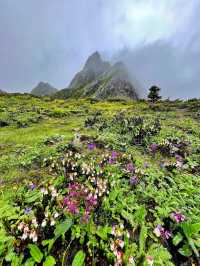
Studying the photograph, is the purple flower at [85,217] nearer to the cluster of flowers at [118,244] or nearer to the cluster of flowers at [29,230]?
the cluster of flowers at [118,244]

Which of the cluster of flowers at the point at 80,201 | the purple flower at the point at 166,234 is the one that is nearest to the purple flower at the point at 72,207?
the cluster of flowers at the point at 80,201

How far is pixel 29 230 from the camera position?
4.79 meters

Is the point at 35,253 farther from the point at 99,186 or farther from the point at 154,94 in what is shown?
the point at 154,94

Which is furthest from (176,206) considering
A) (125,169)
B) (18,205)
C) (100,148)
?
(100,148)

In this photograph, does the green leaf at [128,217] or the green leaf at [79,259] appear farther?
the green leaf at [128,217]

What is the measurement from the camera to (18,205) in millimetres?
6184

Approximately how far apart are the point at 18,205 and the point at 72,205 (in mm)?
1522

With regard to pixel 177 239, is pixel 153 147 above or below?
above

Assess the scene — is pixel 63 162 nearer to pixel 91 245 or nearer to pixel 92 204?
pixel 92 204

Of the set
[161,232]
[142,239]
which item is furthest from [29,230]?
[161,232]

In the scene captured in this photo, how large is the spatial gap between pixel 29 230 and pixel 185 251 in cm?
315

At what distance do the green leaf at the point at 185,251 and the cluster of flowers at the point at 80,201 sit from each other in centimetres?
201

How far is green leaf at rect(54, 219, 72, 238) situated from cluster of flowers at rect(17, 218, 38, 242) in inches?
15.5

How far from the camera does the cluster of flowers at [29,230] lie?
4.66 metres
